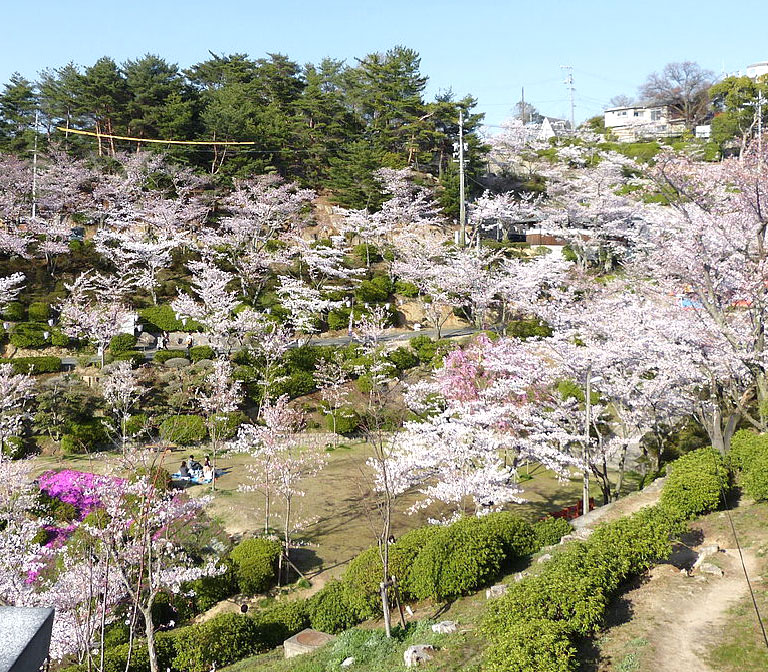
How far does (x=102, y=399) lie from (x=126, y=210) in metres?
19.9

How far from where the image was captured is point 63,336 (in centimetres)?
3056

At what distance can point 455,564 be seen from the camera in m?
10.9

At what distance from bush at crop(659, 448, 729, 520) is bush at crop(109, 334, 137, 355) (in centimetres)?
2521

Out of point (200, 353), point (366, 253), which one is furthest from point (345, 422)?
point (366, 253)

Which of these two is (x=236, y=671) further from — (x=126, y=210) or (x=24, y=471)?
(x=126, y=210)

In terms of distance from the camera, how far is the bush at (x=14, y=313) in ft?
108

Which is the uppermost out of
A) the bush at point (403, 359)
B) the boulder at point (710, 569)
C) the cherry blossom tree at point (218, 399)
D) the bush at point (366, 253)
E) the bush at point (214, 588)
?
the bush at point (366, 253)

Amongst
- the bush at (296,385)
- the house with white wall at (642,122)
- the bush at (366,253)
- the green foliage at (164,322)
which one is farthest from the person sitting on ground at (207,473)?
the house with white wall at (642,122)

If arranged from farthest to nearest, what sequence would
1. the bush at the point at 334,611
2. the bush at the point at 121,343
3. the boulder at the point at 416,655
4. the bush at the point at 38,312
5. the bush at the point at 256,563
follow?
the bush at the point at 38,312, the bush at the point at 121,343, the bush at the point at 256,563, the bush at the point at 334,611, the boulder at the point at 416,655

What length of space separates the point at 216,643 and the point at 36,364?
21.8 metres

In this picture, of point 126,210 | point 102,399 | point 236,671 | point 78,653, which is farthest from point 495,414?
point 126,210

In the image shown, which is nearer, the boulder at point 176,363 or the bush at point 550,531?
the bush at point 550,531

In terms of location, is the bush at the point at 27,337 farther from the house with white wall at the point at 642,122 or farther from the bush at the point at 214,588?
the house with white wall at the point at 642,122

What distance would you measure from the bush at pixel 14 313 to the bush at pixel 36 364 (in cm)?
572
